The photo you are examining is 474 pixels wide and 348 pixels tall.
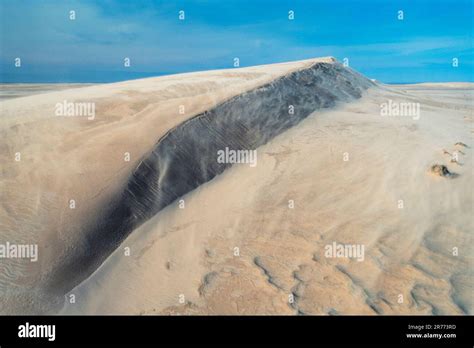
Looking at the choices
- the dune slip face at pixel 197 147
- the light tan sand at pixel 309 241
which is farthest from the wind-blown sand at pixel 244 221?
the dune slip face at pixel 197 147

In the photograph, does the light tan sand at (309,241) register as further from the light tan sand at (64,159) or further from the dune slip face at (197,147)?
the light tan sand at (64,159)

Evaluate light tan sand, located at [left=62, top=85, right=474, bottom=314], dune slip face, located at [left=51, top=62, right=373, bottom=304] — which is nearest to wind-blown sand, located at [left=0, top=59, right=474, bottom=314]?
light tan sand, located at [left=62, top=85, right=474, bottom=314]

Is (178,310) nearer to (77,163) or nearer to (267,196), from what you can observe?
(267,196)

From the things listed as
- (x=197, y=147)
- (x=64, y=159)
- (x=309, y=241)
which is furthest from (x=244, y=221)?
(x=64, y=159)

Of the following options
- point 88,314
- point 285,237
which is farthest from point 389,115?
point 88,314

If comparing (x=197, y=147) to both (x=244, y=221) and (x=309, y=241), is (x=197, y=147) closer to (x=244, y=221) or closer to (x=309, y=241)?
(x=244, y=221)

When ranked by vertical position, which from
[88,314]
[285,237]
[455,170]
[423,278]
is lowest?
[88,314]
